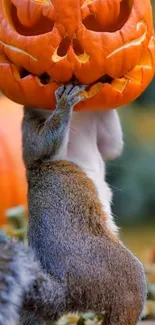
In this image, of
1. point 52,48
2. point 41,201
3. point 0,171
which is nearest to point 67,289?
point 41,201

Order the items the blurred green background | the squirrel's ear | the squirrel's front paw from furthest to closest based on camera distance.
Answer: the blurred green background → the squirrel's ear → the squirrel's front paw

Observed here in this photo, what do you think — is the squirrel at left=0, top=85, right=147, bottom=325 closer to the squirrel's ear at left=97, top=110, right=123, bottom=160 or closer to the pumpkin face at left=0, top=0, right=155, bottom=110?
the pumpkin face at left=0, top=0, right=155, bottom=110

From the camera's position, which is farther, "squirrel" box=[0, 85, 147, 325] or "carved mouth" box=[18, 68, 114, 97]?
"carved mouth" box=[18, 68, 114, 97]

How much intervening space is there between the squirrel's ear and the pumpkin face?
19 cm

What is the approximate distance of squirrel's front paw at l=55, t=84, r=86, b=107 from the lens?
3.56m

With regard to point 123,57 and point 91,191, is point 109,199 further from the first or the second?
point 123,57

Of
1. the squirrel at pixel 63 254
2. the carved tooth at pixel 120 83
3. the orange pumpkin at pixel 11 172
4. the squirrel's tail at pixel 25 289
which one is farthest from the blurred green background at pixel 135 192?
the squirrel's tail at pixel 25 289

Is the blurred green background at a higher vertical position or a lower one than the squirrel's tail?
lower

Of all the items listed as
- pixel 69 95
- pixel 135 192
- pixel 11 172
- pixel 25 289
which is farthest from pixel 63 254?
pixel 135 192

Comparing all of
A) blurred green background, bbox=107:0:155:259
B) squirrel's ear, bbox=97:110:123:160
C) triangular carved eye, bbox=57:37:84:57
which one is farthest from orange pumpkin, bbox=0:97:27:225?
triangular carved eye, bbox=57:37:84:57

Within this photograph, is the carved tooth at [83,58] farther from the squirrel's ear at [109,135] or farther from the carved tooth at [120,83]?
the squirrel's ear at [109,135]

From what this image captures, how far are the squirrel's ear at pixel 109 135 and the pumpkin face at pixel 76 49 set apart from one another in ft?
0.62

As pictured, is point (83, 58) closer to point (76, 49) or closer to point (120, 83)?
point (76, 49)

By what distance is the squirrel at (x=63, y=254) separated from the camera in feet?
11.1
